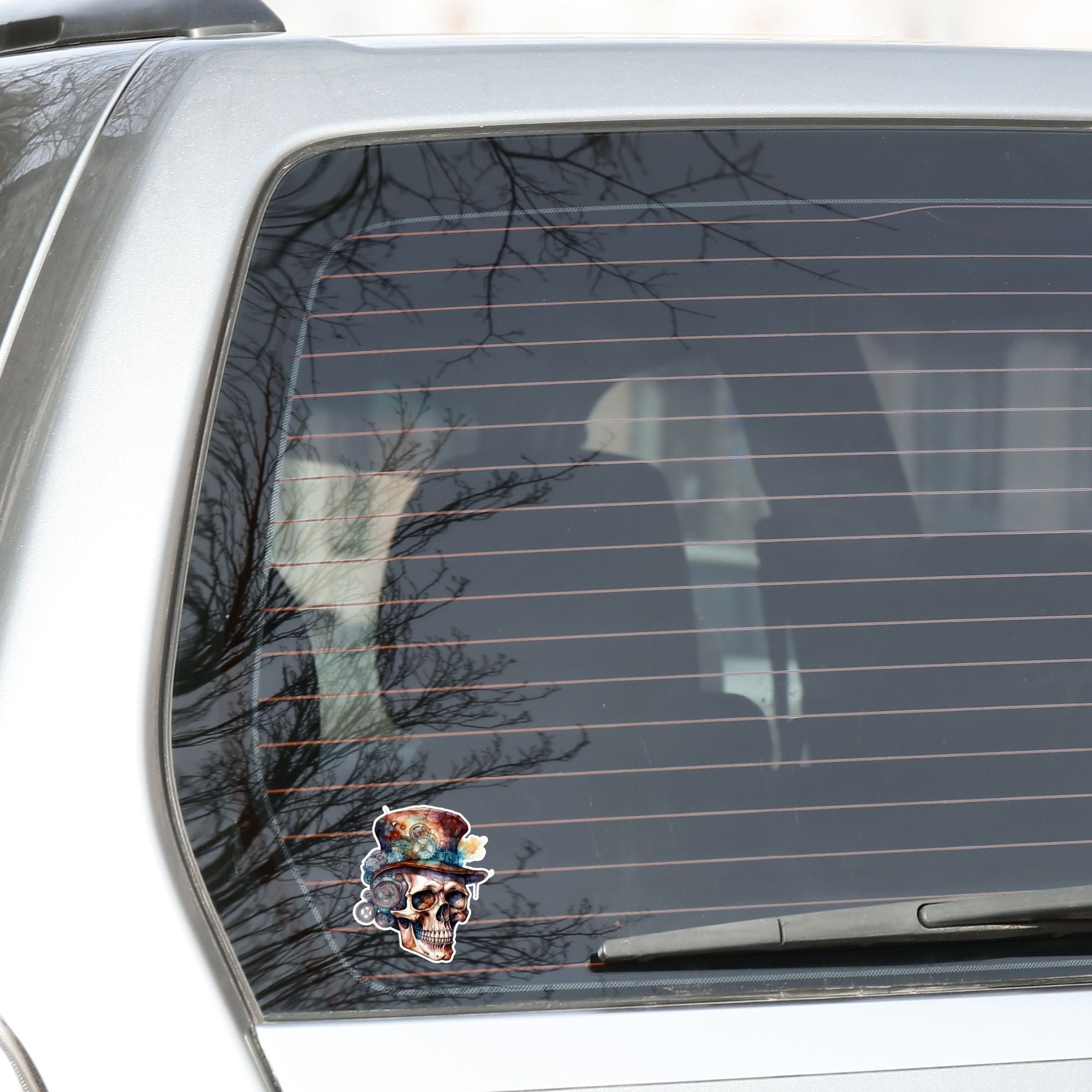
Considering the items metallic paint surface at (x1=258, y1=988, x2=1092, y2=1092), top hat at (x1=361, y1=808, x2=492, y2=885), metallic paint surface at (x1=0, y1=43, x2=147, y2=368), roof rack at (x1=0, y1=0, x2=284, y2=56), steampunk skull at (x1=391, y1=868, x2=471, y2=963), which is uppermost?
roof rack at (x1=0, y1=0, x2=284, y2=56)

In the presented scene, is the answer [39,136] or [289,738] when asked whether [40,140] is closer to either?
[39,136]

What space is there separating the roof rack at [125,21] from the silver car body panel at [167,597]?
0.21m

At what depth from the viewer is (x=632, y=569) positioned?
104 centimetres

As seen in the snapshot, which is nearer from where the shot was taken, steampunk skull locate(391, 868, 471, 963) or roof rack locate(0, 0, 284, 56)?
steampunk skull locate(391, 868, 471, 963)

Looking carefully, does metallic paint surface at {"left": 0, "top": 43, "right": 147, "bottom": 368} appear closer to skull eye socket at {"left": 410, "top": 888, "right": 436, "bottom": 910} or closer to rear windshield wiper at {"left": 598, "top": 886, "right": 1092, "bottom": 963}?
skull eye socket at {"left": 410, "top": 888, "right": 436, "bottom": 910}

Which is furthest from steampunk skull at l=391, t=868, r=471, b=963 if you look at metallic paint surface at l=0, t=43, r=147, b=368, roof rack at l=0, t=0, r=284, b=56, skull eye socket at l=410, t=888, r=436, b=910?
roof rack at l=0, t=0, r=284, b=56

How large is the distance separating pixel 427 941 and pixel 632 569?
1.19 ft

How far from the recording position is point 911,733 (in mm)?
1038

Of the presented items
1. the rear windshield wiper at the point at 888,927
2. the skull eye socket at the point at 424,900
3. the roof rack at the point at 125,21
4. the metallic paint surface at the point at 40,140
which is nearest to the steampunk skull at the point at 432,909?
the skull eye socket at the point at 424,900

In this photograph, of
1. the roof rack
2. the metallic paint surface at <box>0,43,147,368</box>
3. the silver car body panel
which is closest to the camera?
the silver car body panel

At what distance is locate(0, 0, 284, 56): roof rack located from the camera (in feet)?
4.31

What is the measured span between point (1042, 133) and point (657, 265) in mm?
431

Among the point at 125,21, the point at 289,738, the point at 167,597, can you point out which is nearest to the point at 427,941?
the point at 289,738

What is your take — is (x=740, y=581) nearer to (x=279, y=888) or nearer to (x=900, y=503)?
(x=900, y=503)
